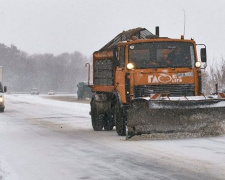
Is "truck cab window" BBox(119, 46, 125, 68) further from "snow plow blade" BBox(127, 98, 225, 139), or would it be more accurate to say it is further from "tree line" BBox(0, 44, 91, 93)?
"tree line" BBox(0, 44, 91, 93)

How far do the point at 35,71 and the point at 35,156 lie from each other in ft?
577

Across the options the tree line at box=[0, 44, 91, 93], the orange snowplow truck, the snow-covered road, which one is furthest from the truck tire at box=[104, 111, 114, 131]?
the tree line at box=[0, 44, 91, 93]

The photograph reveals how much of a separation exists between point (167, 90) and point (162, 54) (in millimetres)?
986

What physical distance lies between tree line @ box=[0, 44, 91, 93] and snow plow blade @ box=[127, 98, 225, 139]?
158m

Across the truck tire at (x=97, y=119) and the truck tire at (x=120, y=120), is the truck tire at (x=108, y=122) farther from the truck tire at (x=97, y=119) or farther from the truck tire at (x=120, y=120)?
the truck tire at (x=120, y=120)

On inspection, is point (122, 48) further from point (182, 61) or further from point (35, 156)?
point (35, 156)

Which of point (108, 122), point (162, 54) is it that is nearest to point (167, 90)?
point (162, 54)

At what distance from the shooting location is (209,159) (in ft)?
30.2

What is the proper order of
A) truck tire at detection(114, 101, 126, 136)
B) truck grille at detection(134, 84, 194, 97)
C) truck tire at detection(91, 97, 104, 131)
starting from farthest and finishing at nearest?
truck tire at detection(91, 97, 104, 131) < truck tire at detection(114, 101, 126, 136) < truck grille at detection(134, 84, 194, 97)

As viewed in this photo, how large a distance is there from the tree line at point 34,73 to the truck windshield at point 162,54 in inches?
6162

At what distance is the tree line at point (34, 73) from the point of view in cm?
17361

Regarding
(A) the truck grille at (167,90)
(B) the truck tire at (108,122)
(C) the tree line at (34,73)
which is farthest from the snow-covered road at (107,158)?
(C) the tree line at (34,73)

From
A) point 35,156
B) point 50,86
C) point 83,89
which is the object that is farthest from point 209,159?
point 50,86

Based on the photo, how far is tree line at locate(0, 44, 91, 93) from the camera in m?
174
